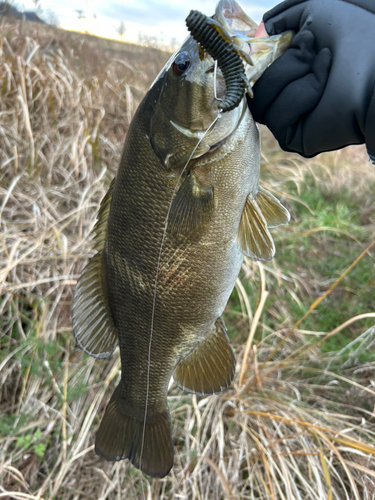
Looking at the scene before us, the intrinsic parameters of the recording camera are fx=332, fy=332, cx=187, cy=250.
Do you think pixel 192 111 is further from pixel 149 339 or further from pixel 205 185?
pixel 149 339

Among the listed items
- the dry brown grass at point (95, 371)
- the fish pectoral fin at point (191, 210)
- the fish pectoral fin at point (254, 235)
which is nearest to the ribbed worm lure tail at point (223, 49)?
the fish pectoral fin at point (191, 210)

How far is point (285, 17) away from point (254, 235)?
2.30 ft

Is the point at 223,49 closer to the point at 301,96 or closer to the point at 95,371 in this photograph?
the point at 301,96

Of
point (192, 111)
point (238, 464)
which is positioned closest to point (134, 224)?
point (192, 111)

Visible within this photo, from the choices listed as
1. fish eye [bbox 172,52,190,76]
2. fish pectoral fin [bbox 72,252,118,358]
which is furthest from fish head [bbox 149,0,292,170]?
fish pectoral fin [bbox 72,252,118,358]

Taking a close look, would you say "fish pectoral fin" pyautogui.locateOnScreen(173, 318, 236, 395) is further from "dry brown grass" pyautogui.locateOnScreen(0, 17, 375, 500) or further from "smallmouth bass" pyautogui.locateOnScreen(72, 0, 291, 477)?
"dry brown grass" pyautogui.locateOnScreen(0, 17, 375, 500)

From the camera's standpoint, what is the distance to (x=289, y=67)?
101 centimetres

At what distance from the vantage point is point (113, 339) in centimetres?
135

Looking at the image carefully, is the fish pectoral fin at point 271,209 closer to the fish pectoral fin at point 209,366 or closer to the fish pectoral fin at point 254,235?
the fish pectoral fin at point 254,235

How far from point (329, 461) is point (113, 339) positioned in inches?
50.8

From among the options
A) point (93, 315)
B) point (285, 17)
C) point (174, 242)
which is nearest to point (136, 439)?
point (93, 315)

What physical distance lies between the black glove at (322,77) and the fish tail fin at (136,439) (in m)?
1.19

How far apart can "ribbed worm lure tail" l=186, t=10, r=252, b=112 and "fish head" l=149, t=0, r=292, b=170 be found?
0.45 feet

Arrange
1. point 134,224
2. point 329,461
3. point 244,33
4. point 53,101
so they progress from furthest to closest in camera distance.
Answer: point 53,101 < point 329,461 < point 134,224 < point 244,33
